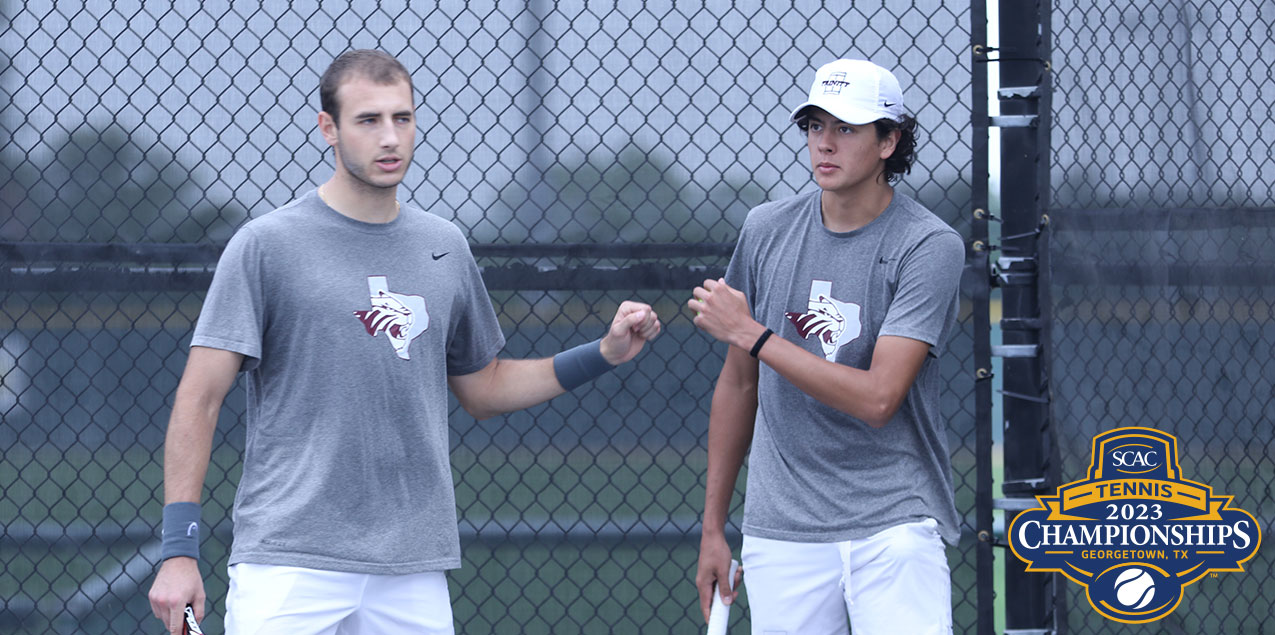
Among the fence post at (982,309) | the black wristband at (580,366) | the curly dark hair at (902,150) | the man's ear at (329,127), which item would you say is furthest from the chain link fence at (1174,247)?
the man's ear at (329,127)

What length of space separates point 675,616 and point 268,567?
5.02 ft

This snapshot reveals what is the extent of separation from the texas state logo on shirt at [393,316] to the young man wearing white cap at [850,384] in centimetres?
55

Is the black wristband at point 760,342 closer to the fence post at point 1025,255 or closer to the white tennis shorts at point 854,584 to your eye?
the white tennis shorts at point 854,584

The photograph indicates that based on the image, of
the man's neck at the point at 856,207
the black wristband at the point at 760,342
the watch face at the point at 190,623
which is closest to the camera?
the watch face at the point at 190,623

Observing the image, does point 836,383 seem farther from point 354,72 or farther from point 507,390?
point 354,72

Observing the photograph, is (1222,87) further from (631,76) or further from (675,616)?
(675,616)

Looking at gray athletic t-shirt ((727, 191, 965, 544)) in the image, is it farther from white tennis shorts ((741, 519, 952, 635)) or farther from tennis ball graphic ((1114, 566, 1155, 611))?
tennis ball graphic ((1114, 566, 1155, 611))

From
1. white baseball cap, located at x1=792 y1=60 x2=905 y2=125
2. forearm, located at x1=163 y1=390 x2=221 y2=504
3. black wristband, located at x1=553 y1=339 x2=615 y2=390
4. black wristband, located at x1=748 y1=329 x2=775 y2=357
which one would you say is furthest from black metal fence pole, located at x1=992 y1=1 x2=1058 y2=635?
forearm, located at x1=163 y1=390 x2=221 y2=504

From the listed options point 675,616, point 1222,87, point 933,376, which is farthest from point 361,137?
point 1222,87

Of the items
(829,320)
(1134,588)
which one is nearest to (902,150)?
(829,320)

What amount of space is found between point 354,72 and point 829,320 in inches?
40.8

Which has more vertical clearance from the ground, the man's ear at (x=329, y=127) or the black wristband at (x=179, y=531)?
the man's ear at (x=329, y=127)

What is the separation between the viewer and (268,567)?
2.04 metres

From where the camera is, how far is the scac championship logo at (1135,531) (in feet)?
9.30
